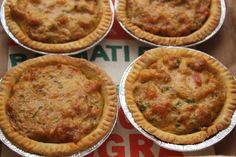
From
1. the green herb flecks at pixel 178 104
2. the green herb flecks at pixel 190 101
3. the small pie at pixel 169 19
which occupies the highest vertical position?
the small pie at pixel 169 19

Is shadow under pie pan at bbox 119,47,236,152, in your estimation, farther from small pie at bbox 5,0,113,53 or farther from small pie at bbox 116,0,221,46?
small pie at bbox 5,0,113,53

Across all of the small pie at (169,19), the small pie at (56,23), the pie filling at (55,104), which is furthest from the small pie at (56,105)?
the small pie at (169,19)

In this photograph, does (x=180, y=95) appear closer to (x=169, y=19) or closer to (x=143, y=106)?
(x=143, y=106)

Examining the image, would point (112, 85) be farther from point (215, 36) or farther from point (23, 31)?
point (215, 36)

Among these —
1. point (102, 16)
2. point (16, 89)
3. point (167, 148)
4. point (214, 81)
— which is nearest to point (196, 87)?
point (214, 81)

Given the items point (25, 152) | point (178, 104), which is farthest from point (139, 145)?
point (25, 152)

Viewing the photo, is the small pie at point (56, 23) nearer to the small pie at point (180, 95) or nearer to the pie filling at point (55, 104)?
the pie filling at point (55, 104)
